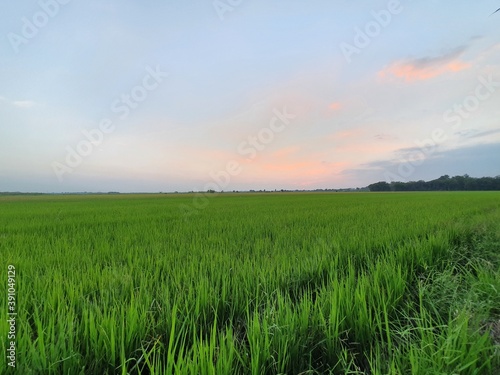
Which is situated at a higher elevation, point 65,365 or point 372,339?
point 65,365

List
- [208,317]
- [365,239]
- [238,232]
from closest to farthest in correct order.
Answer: [208,317] → [365,239] → [238,232]

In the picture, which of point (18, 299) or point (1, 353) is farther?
point (18, 299)

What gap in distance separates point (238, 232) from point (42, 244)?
3534mm

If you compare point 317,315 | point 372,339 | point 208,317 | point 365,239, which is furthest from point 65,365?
point 365,239

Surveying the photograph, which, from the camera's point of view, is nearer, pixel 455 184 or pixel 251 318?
pixel 251 318

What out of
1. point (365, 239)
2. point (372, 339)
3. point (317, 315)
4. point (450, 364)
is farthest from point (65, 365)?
point (365, 239)

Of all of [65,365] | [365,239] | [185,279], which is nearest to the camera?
[65,365]

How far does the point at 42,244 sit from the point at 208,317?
4.11m

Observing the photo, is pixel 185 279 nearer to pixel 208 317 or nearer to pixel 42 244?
pixel 208 317

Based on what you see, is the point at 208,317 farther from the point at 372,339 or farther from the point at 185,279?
the point at 372,339

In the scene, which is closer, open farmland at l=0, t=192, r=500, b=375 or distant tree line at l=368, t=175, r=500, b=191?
open farmland at l=0, t=192, r=500, b=375

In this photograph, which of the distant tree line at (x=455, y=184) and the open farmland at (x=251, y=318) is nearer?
the open farmland at (x=251, y=318)

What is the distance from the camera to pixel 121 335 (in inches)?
55.3

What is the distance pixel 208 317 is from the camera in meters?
1.85
